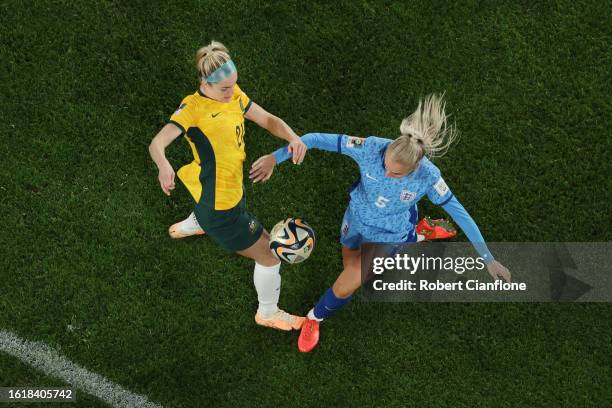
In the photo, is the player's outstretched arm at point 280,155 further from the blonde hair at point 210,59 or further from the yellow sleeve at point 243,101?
the blonde hair at point 210,59

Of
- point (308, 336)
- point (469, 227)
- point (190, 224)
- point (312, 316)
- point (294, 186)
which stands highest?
point (294, 186)

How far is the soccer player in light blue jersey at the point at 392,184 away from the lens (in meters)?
5.18

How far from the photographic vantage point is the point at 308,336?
6.61 metres

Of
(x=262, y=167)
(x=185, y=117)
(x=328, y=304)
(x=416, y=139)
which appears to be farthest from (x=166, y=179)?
(x=328, y=304)

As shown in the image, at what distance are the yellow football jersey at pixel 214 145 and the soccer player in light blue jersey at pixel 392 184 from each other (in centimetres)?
28

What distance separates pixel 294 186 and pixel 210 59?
219 centimetres

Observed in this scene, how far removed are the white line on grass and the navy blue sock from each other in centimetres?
165

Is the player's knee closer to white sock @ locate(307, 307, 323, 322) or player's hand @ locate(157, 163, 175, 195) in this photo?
white sock @ locate(307, 307, 323, 322)

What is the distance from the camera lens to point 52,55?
23.6 ft

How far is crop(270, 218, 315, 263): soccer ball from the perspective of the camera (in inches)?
226

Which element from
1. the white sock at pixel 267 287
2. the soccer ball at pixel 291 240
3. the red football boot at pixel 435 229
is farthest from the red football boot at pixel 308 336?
the red football boot at pixel 435 229

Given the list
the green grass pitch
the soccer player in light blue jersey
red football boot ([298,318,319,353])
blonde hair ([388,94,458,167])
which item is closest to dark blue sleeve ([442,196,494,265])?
the soccer player in light blue jersey

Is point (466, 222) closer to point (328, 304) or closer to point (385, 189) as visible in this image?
point (385, 189)

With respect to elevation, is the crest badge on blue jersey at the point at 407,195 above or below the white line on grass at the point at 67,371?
above
